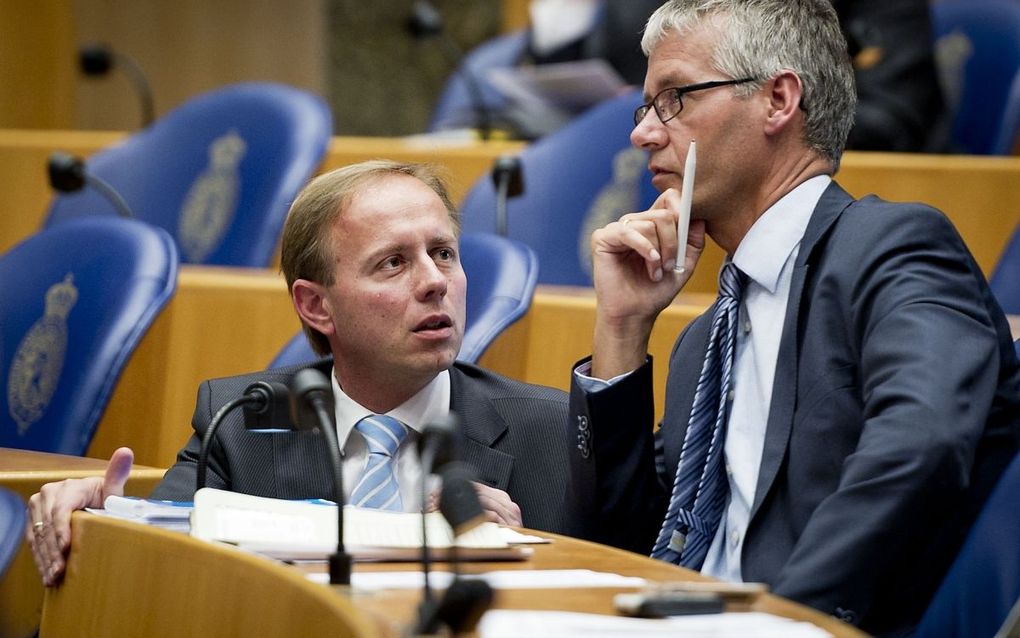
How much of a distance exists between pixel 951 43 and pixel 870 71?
393 millimetres

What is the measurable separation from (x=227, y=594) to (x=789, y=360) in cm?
67

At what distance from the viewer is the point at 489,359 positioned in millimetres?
2434

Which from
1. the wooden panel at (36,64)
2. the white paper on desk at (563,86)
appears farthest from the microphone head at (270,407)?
the wooden panel at (36,64)

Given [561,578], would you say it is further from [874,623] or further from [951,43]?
[951,43]

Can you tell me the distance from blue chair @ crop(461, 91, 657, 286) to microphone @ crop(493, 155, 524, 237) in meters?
0.17

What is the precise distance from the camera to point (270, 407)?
174cm

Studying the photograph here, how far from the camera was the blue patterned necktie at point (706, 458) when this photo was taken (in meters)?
1.82

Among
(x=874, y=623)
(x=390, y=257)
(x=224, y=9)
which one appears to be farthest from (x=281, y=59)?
(x=874, y=623)

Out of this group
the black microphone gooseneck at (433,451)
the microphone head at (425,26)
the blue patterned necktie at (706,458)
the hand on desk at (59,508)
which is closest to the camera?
the black microphone gooseneck at (433,451)

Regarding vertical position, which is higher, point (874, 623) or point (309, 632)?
point (309, 632)

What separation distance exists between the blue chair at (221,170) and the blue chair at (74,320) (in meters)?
0.63

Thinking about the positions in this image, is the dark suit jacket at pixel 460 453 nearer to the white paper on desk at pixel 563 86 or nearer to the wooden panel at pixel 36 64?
the white paper on desk at pixel 563 86

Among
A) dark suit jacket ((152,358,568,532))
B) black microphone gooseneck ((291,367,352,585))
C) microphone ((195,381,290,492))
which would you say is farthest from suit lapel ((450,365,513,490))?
black microphone gooseneck ((291,367,352,585))

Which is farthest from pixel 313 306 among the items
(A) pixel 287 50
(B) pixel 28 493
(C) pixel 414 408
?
(A) pixel 287 50
